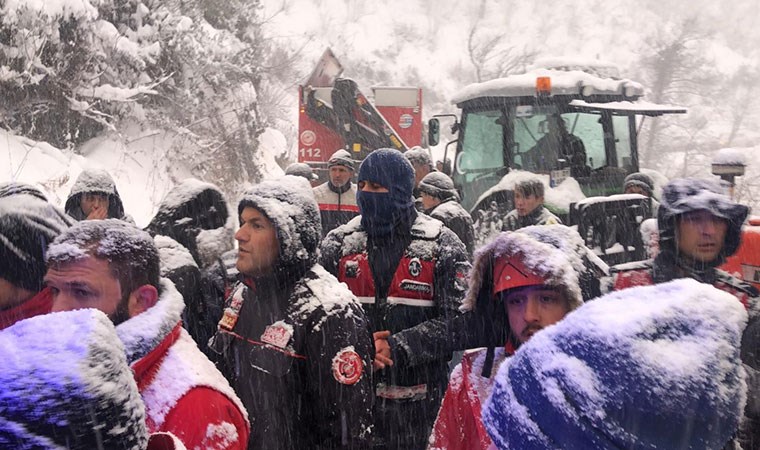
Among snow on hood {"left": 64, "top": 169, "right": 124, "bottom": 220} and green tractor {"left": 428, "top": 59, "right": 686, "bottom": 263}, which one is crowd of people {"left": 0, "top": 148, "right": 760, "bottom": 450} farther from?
green tractor {"left": 428, "top": 59, "right": 686, "bottom": 263}

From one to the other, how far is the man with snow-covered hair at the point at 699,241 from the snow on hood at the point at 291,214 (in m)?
1.34

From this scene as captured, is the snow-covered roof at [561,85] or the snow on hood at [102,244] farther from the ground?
the snow-covered roof at [561,85]

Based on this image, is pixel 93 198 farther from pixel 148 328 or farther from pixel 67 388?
pixel 67 388

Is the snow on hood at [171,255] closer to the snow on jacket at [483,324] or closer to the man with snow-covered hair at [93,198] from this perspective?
the snow on jacket at [483,324]

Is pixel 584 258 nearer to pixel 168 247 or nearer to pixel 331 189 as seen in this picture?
pixel 168 247

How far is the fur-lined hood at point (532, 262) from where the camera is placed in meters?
1.96

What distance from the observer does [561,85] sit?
6.89 metres

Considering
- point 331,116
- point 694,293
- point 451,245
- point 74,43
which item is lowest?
point 451,245

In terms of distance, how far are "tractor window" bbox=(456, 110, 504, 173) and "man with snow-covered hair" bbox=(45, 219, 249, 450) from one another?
6.15 metres

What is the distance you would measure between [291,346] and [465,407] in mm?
640

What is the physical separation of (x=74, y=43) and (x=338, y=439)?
403 inches

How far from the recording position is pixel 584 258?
7.11 feet

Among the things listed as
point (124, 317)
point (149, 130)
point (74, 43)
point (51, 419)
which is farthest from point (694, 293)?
point (149, 130)

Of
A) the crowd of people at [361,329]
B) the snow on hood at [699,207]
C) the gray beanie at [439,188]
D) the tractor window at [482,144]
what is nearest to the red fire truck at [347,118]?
the tractor window at [482,144]
